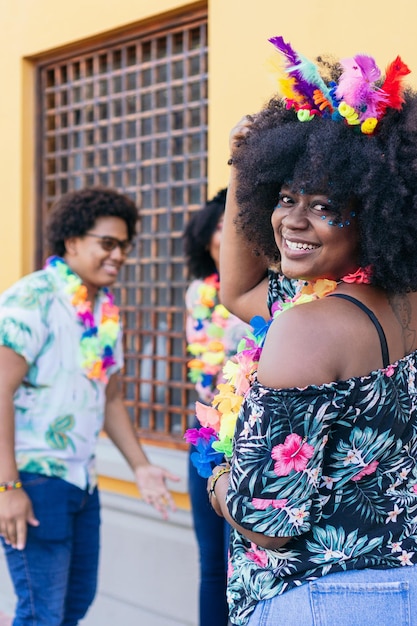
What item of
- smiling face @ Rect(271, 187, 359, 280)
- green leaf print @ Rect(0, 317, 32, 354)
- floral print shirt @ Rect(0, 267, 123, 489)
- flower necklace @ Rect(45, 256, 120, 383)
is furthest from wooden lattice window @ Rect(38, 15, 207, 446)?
smiling face @ Rect(271, 187, 359, 280)

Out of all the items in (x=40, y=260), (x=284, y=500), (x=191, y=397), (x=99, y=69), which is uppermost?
(x=99, y=69)

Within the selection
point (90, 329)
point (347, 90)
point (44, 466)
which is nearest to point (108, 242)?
point (90, 329)

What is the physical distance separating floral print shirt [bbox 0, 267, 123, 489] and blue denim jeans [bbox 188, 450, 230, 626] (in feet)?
1.87

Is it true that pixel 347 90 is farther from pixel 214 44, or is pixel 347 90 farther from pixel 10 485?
pixel 214 44

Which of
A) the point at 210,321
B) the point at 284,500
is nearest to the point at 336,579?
the point at 284,500

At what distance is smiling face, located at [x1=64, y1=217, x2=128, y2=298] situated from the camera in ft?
11.7

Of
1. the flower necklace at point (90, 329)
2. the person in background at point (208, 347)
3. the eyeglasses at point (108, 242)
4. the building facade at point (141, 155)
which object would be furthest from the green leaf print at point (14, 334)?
the building facade at point (141, 155)

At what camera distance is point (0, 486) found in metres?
2.94

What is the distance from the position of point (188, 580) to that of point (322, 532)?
10.0 feet

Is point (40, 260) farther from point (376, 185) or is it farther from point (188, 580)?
point (376, 185)

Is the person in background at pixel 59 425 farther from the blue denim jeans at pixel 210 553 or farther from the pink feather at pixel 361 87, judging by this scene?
the pink feather at pixel 361 87

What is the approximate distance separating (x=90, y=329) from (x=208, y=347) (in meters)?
0.74

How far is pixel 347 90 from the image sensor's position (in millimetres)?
1741

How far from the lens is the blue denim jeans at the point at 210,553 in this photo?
3668 mm
